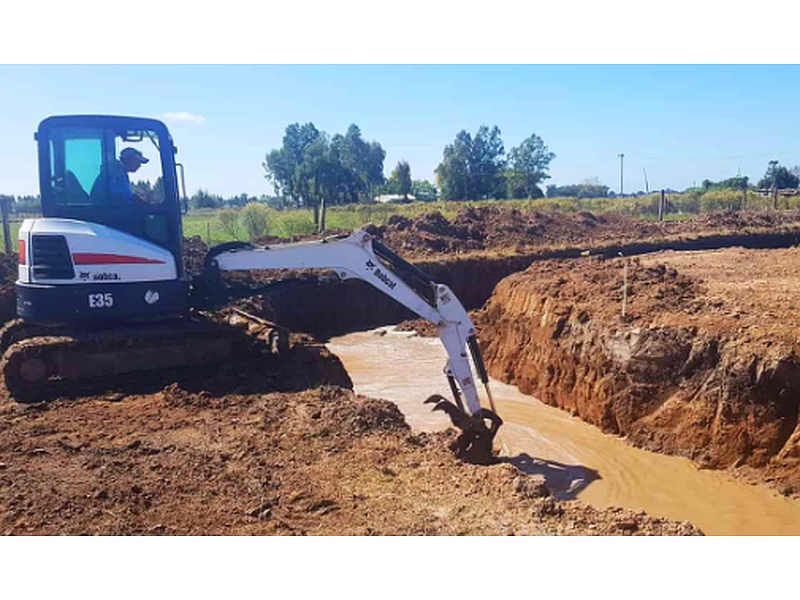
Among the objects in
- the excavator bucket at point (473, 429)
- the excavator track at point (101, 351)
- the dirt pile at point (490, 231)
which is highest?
the dirt pile at point (490, 231)

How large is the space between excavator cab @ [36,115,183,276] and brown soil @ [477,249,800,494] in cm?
744

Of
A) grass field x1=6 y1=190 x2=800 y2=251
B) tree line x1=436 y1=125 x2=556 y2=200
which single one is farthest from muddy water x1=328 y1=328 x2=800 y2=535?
tree line x1=436 y1=125 x2=556 y2=200

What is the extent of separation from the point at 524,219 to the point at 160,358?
73.5ft

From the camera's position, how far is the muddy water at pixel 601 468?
322 inches

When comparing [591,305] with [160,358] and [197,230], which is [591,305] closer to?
[160,358]

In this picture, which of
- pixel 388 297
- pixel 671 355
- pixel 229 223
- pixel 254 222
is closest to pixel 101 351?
pixel 671 355

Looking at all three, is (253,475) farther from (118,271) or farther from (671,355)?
(671,355)

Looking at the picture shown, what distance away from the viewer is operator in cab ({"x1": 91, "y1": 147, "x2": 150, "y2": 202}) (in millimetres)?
9352

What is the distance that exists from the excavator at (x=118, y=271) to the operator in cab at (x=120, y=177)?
0.05ft

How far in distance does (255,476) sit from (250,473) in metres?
0.10

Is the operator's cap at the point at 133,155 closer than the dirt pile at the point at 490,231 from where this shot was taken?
Yes

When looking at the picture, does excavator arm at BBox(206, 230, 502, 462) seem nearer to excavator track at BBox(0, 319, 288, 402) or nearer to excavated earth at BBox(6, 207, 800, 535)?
excavated earth at BBox(6, 207, 800, 535)

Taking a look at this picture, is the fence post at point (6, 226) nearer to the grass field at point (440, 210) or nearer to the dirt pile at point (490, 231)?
the grass field at point (440, 210)

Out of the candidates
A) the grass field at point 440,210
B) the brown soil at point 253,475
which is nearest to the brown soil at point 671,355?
the brown soil at point 253,475
